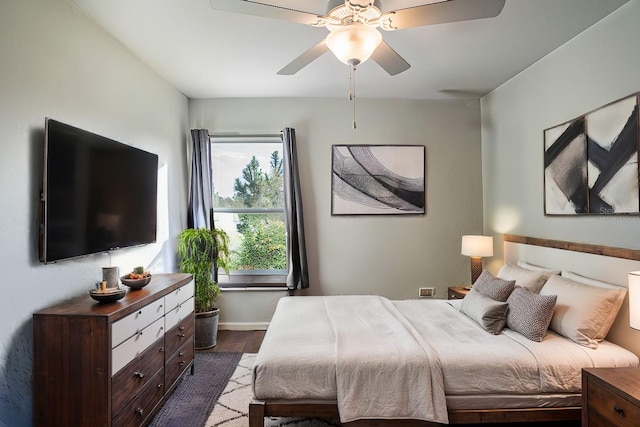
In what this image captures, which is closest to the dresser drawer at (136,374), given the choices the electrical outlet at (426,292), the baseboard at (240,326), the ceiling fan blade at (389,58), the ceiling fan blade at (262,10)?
the baseboard at (240,326)

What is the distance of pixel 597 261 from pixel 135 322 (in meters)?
3.08

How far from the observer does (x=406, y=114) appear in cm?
446

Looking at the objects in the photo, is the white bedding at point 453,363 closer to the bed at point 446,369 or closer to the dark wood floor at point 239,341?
the bed at point 446,369

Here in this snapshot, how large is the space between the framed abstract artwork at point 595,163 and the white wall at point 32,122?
3.53 m

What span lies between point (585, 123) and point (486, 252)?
4.95 ft

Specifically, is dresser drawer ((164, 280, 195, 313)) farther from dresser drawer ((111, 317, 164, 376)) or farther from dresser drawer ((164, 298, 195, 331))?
dresser drawer ((111, 317, 164, 376))

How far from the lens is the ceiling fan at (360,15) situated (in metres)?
1.79

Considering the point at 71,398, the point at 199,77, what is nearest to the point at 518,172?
the point at 199,77

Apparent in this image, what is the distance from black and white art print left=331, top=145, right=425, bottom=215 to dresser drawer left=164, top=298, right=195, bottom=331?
6.36ft

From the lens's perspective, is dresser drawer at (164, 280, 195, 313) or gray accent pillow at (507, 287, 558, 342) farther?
dresser drawer at (164, 280, 195, 313)

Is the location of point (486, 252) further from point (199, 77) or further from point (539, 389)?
point (199, 77)

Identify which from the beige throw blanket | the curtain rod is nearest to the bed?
the beige throw blanket

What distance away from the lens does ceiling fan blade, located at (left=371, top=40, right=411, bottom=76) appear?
2.24m

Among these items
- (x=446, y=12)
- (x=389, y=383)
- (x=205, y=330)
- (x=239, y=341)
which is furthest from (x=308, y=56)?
(x=239, y=341)
